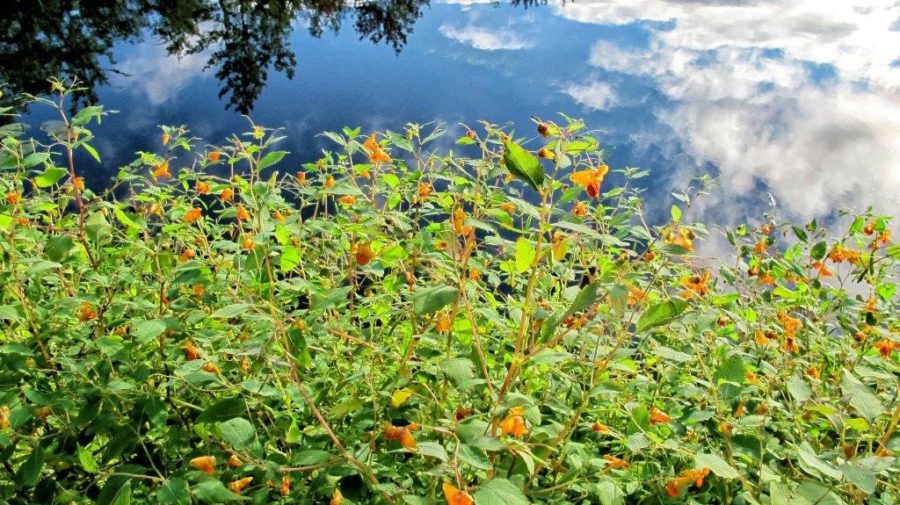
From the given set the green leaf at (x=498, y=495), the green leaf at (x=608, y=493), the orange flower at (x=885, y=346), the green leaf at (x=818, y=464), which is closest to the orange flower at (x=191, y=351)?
the green leaf at (x=498, y=495)

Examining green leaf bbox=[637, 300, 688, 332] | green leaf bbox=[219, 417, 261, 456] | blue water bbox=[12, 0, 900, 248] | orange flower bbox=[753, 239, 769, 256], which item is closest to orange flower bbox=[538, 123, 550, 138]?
green leaf bbox=[637, 300, 688, 332]

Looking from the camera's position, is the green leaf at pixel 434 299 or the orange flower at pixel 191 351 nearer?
the green leaf at pixel 434 299

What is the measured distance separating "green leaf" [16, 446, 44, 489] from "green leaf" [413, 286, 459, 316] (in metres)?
0.55

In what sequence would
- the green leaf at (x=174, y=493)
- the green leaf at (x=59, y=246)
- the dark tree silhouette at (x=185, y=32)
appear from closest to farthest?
1. the green leaf at (x=174, y=493)
2. the green leaf at (x=59, y=246)
3. the dark tree silhouette at (x=185, y=32)

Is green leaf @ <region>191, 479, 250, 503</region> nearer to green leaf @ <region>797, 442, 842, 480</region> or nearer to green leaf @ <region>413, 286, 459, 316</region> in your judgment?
green leaf @ <region>413, 286, 459, 316</region>

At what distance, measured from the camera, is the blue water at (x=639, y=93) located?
12.2 feet

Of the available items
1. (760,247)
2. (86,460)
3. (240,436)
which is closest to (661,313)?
(240,436)

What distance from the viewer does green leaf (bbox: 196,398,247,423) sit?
90cm

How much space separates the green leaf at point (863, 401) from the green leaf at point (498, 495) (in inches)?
17.5

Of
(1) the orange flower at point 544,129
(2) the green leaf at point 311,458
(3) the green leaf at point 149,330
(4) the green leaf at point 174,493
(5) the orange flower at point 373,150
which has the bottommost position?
(4) the green leaf at point 174,493

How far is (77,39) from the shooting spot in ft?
14.7

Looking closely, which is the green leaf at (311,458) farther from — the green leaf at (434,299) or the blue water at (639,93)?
the blue water at (639,93)

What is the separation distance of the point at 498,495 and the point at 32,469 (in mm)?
624

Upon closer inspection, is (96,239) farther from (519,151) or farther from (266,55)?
(266,55)
